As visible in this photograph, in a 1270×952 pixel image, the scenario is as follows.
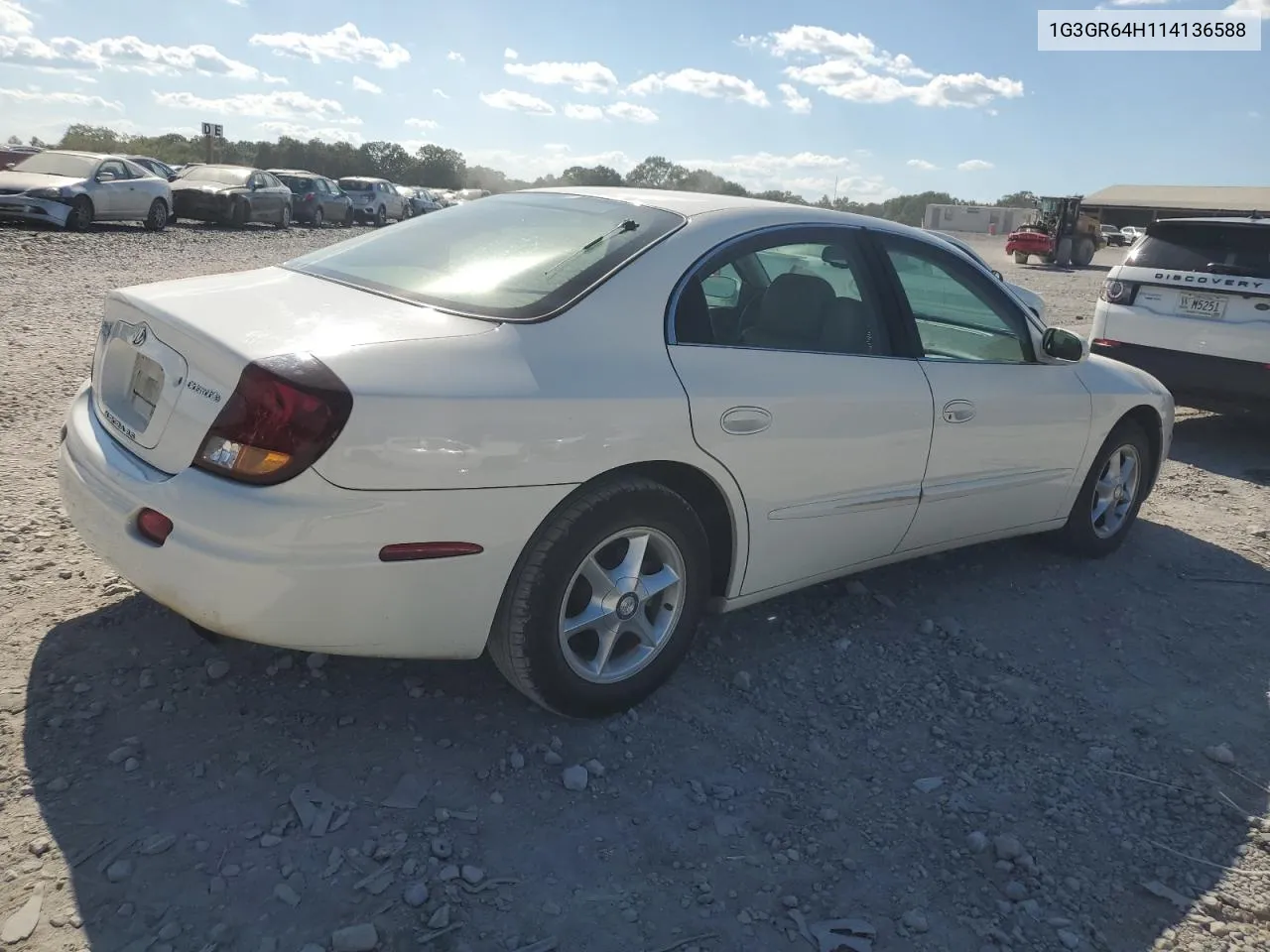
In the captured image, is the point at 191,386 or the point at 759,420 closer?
the point at 191,386

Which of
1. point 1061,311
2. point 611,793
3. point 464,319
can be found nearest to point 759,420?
point 464,319

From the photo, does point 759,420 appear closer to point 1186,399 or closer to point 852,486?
point 852,486

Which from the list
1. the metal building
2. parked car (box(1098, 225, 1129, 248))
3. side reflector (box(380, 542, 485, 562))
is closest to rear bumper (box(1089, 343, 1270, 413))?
side reflector (box(380, 542, 485, 562))

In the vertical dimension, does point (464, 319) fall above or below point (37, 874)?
above

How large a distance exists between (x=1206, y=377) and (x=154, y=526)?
21.9 ft

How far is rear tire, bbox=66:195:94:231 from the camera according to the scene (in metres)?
16.9

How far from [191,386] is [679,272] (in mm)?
1443

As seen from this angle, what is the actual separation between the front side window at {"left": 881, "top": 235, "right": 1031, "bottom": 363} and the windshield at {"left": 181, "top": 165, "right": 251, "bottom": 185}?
2177 centimetres

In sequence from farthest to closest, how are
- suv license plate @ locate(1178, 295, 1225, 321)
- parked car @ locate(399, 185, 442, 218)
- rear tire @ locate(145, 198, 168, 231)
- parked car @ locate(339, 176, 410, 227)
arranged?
1. parked car @ locate(399, 185, 442, 218)
2. parked car @ locate(339, 176, 410, 227)
3. rear tire @ locate(145, 198, 168, 231)
4. suv license plate @ locate(1178, 295, 1225, 321)

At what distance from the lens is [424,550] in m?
2.54

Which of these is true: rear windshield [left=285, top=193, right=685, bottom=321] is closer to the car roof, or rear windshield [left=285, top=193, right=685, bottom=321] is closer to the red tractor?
the car roof

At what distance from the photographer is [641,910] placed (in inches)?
92.4

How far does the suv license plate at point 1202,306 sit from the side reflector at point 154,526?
265 inches

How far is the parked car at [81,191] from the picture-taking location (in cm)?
1625
